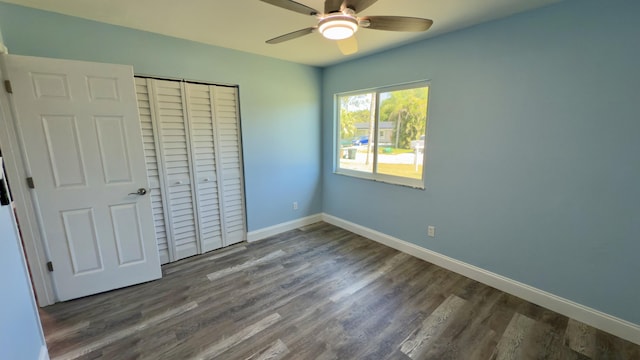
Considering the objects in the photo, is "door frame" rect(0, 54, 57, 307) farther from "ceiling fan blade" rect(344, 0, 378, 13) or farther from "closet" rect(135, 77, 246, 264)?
"ceiling fan blade" rect(344, 0, 378, 13)

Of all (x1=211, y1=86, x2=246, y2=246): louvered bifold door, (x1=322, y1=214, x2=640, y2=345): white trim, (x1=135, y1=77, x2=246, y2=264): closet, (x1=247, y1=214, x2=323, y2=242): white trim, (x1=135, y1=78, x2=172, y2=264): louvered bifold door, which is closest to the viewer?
(x1=322, y1=214, x2=640, y2=345): white trim

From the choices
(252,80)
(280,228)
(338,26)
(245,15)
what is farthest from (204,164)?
(338,26)

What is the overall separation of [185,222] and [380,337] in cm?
243

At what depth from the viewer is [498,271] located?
2494mm

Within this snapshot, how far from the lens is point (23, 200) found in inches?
81.9

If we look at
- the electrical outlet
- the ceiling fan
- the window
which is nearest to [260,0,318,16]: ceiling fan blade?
the ceiling fan

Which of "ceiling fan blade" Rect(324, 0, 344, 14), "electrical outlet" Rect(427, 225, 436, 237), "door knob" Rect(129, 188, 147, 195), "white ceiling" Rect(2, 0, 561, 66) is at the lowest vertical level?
"electrical outlet" Rect(427, 225, 436, 237)

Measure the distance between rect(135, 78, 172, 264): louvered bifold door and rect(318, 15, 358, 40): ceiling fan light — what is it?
6.86 ft

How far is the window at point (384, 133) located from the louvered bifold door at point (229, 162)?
154cm

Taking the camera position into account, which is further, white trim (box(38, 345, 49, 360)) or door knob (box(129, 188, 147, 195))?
door knob (box(129, 188, 147, 195))

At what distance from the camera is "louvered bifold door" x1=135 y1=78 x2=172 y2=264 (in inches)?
104

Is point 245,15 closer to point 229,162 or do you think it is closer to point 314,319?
point 229,162

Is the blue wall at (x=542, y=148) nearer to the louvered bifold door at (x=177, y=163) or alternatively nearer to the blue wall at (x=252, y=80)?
the blue wall at (x=252, y=80)

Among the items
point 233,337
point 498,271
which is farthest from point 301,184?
point 498,271
